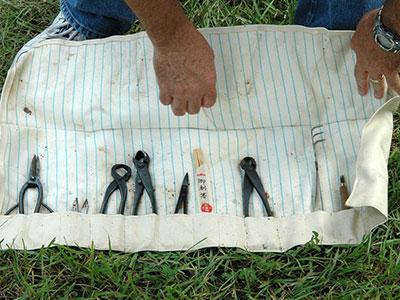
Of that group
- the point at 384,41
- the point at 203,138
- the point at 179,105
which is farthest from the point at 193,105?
the point at 384,41

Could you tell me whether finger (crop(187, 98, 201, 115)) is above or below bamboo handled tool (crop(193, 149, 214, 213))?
above

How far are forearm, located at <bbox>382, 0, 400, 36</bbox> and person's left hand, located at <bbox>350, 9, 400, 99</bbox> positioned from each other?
0.06 metres

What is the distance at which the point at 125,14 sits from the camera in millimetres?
1507

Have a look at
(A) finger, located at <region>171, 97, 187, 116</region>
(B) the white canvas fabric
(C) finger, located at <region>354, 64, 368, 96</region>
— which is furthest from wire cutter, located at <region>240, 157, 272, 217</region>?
(C) finger, located at <region>354, 64, 368, 96</region>

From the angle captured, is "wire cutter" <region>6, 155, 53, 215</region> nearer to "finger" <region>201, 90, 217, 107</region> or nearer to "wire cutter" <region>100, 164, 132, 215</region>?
"wire cutter" <region>100, 164, 132, 215</region>

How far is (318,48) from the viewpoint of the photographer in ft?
4.73

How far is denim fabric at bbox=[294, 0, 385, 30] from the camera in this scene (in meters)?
1.44

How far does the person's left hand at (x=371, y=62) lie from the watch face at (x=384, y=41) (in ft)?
0.06

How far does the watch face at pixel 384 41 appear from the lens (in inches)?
49.6

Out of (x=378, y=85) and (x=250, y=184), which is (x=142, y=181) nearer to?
(x=250, y=184)

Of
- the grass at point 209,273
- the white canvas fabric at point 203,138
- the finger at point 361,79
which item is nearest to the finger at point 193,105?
the white canvas fabric at point 203,138

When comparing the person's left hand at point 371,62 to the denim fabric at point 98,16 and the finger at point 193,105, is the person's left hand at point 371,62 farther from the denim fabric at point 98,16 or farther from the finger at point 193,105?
the denim fabric at point 98,16

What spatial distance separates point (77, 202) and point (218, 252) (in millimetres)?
380

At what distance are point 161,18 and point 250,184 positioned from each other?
0.47 m
